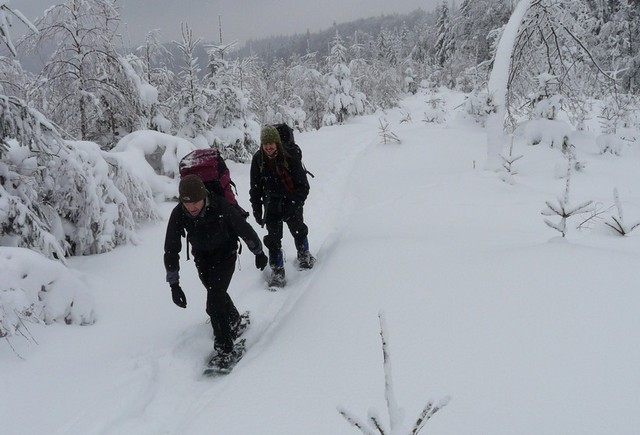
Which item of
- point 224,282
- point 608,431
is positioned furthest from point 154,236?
point 608,431

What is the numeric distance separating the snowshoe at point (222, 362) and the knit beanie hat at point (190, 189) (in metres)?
1.58

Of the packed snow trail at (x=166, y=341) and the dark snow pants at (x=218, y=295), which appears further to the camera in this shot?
the dark snow pants at (x=218, y=295)

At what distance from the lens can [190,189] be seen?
3.46 meters

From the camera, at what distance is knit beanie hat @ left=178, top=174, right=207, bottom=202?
11.3 feet

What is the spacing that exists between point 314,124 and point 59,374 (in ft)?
117

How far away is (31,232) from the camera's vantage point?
4734 millimetres

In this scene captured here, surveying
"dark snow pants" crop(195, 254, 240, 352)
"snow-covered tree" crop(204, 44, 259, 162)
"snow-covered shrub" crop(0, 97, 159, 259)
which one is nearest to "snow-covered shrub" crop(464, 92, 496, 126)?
"snow-covered tree" crop(204, 44, 259, 162)

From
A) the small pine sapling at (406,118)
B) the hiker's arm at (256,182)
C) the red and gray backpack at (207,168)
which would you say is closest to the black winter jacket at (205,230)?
the red and gray backpack at (207,168)

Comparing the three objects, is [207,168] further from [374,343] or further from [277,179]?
[374,343]

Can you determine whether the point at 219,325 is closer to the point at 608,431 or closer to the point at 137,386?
the point at 137,386

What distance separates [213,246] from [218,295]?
0.50m

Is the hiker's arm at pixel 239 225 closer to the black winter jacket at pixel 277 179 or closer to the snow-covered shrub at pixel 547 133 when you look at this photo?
the black winter jacket at pixel 277 179

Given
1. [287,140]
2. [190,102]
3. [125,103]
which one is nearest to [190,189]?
[287,140]

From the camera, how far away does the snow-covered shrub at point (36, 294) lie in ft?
12.5
